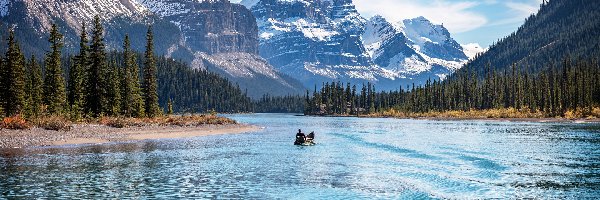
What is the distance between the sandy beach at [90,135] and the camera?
194 feet

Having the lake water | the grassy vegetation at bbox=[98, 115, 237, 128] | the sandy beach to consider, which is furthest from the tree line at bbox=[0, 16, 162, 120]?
the lake water

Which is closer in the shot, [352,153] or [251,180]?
[251,180]

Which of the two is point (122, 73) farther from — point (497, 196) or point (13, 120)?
point (497, 196)

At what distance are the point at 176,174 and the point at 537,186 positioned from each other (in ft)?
79.2

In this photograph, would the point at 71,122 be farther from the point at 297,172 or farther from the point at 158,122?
the point at 297,172

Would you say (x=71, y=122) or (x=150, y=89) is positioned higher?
(x=150, y=89)

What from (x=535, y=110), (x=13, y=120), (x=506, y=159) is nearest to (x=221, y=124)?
(x=13, y=120)

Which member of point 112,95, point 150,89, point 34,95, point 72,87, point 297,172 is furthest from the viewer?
point 150,89

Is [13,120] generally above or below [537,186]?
above

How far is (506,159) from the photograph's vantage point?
173ft

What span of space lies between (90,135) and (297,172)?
35.7m

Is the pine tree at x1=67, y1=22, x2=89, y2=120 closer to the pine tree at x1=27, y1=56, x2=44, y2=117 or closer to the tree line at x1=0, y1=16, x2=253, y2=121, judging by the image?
the tree line at x1=0, y1=16, x2=253, y2=121

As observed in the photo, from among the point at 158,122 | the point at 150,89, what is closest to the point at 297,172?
the point at 158,122

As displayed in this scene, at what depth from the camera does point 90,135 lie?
6931cm
